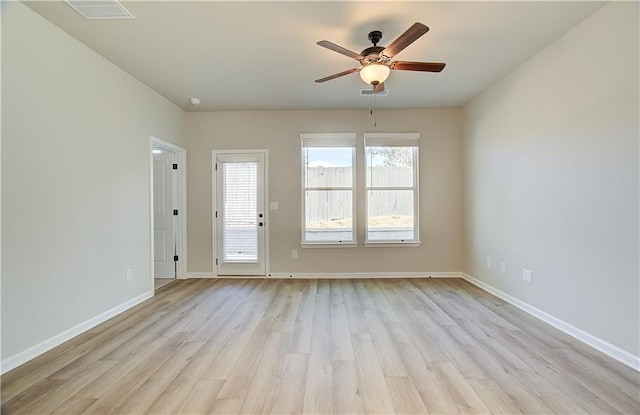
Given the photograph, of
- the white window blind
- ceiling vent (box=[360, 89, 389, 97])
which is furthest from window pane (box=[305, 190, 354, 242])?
ceiling vent (box=[360, 89, 389, 97])

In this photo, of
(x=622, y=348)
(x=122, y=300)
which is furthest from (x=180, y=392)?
(x=622, y=348)

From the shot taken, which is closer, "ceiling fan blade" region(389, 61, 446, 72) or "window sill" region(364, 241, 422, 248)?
"ceiling fan blade" region(389, 61, 446, 72)

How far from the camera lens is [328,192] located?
16.4ft

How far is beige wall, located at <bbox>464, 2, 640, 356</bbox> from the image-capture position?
225 centimetres

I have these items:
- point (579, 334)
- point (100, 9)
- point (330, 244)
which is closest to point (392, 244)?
point (330, 244)

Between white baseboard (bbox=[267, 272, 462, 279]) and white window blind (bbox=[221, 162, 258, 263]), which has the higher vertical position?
white window blind (bbox=[221, 162, 258, 263])

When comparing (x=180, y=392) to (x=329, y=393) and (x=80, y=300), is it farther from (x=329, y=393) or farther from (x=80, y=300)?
(x=80, y=300)

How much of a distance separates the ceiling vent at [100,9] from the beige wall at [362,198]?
8.52 ft

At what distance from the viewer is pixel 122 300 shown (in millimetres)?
3383

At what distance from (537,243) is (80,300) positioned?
471 cm

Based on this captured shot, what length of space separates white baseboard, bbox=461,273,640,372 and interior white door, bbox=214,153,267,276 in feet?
11.9

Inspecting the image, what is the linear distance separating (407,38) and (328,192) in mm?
2989

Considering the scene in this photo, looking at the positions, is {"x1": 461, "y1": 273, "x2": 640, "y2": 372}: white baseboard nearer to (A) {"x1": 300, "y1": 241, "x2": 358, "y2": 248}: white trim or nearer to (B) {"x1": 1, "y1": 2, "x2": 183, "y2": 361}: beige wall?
(A) {"x1": 300, "y1": 241, "x2": 358, "y2": 248}: white trim

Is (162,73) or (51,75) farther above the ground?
(162,73)
